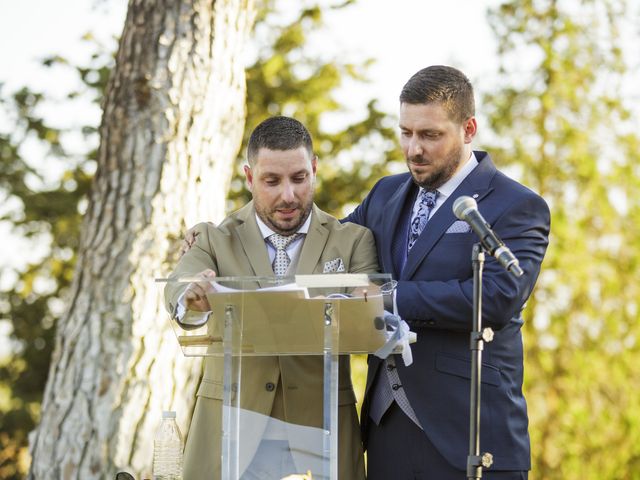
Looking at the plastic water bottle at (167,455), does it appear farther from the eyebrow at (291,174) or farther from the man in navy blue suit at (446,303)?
the eyebrow at (291,174)

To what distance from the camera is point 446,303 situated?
12.8ft

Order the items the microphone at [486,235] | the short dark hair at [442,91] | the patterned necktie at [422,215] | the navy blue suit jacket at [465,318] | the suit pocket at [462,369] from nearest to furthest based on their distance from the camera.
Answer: the microphone at [486,235]
the navy blue suit jacket at [465,318]
the suit pocket at [462,369]
the short dark hair at [442,91]
the patterned necktie at [422,215]

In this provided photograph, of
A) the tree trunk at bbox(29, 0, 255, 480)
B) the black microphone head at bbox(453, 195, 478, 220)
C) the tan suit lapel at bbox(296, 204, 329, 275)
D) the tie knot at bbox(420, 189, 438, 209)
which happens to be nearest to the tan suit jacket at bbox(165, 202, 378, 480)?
the tan suit lapel at bbox(296, 204, 329, 275)

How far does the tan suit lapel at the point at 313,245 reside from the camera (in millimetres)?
3980

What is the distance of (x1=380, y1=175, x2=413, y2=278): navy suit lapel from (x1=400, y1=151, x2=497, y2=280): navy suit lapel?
8 cm

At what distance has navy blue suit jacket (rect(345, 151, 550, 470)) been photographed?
155 inches

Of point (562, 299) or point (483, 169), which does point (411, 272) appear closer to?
point (483, 169)

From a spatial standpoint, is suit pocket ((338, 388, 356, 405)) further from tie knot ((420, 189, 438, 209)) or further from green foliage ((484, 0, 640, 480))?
green foliage ((484, 0, 640, 480))

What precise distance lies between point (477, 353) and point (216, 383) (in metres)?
1.06

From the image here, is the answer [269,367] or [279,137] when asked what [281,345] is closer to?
[269,367]

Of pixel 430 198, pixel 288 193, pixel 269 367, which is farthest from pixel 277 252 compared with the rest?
pixel 430 198

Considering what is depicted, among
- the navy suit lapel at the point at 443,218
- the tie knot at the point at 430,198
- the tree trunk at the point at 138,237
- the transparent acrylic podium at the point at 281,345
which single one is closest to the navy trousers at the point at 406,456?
the transparent acrylic podium at the point at 281,345

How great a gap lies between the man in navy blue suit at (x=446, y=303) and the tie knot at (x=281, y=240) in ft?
1.31

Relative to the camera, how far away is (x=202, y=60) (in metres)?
6.37
